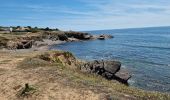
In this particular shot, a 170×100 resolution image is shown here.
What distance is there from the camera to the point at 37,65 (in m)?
31.1

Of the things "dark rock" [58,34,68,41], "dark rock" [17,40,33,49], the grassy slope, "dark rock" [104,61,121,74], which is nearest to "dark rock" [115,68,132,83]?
"dark rock" [104,61,121,74]

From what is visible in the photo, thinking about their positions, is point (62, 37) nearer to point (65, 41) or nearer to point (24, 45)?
point (65, 41)

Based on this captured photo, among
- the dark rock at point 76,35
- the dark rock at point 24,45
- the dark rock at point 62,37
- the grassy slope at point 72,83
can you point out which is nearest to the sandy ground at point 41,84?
the grassy slope at point 72,83

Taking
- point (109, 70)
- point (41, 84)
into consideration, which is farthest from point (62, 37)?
point (41, 84)

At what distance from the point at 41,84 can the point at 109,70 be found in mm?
19587

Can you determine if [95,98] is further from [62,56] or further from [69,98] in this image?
[62,56]

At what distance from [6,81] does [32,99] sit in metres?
5.40

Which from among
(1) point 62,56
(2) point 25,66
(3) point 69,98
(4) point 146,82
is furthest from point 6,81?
(4) point 146,82

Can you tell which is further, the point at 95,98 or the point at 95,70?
the point at 95,70

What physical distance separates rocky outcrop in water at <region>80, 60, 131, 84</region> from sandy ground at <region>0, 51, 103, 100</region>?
1400 centimetres

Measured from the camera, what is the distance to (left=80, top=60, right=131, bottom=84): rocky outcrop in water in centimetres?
4209

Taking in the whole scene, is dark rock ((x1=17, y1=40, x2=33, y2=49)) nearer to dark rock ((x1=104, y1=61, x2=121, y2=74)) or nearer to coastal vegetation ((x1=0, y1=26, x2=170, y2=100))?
dark rock ((x1=104, y1=61, x2=121, y2=74))

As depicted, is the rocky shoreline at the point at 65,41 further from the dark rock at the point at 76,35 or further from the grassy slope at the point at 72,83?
the grassy slope at the point at 72,83

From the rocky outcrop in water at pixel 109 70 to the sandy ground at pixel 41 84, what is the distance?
14005mm
